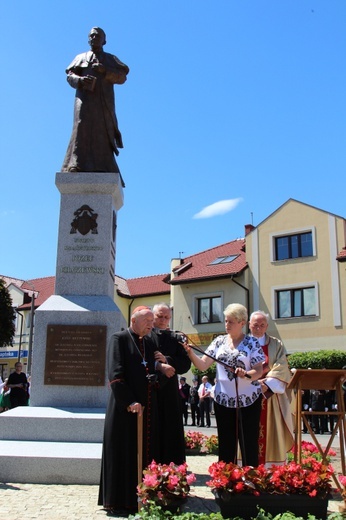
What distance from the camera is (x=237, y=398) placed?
206 inches

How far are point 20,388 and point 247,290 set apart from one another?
65.7ft

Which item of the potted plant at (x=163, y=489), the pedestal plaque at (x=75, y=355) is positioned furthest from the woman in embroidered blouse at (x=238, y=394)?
the pedestal plaque at (x=75, y=355)

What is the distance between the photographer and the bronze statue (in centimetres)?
950

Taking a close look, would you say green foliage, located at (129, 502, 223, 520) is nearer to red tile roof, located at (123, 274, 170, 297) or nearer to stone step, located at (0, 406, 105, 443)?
stone step, located at (0, 406, 105, 443)

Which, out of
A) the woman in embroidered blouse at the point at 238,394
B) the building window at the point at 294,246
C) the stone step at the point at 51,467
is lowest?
the stone step at the point at 51,467

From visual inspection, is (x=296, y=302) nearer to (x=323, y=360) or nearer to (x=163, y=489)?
(x=323, y=360)

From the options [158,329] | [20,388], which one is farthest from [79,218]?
[20,388]

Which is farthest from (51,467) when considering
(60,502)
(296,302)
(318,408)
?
(296,302)

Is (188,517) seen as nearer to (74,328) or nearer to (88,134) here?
(74,328)

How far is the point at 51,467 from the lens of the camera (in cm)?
649

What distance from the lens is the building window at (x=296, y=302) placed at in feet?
97.1

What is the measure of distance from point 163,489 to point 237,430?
1035mm

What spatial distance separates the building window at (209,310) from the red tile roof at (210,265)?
1393mm

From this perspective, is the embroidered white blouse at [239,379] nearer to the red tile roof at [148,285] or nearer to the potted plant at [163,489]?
the potted plant at [163,489]
